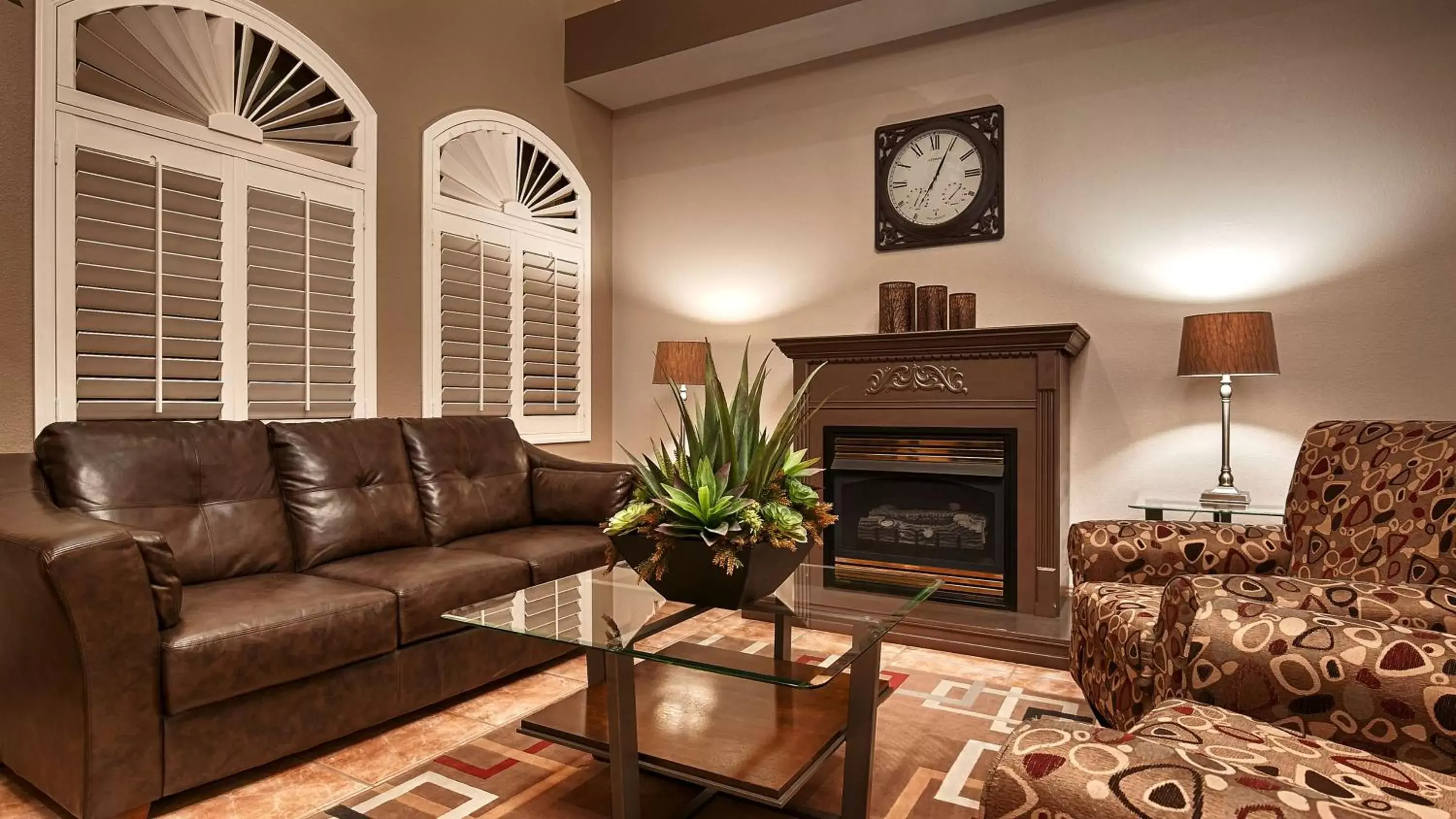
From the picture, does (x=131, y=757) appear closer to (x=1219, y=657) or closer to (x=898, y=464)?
(x=1219, y=657)

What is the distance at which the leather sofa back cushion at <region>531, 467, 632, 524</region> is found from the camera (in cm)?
359

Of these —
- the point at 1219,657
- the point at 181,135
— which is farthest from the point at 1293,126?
the point at 181,135

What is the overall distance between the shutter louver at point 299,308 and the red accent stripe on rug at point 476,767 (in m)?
1.66

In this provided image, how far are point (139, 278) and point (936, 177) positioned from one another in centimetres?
338

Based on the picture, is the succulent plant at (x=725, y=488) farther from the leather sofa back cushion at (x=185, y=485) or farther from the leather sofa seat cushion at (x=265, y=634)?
the leather sofa back cushion at (x=185, y=485)

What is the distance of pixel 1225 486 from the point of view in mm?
3213

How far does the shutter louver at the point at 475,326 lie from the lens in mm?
3920

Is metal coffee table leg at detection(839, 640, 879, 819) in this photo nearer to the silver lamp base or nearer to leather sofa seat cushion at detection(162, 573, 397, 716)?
leather sofa seat cushion at detection(162, 573, 397, 716)

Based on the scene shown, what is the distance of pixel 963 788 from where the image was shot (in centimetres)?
209

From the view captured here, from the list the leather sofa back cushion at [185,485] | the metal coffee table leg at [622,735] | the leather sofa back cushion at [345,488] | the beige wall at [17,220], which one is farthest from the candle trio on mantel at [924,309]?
the beige wall at [17,220]

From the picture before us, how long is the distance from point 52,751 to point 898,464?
3094 mm

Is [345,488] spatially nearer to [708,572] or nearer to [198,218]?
[198,218]

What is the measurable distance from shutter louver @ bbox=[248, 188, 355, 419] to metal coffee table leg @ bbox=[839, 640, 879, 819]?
256cm

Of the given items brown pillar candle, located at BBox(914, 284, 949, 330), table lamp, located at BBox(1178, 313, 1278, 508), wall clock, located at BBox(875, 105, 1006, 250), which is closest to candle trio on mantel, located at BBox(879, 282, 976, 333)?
brown pillar candle, located at BBox(914, 284, 949, 330)
